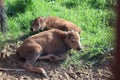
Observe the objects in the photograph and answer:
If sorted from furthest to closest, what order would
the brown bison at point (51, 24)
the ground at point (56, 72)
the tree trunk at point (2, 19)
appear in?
the brown bison at point (51, 24) → the tree trunk at point (2, 19) → the ground at point (56, 72)

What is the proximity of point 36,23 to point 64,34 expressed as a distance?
0.78 metres

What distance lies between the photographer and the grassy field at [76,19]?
4844mm

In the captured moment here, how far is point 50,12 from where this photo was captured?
21.2ft

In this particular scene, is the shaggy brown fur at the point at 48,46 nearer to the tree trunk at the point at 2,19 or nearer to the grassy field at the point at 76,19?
the grassy field at the point at 76,19

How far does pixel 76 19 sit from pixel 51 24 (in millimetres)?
704

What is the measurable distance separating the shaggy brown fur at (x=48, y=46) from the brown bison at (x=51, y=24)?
0.58 metres

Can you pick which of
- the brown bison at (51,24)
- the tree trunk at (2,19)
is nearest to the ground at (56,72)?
the tree trunk at (2,19)

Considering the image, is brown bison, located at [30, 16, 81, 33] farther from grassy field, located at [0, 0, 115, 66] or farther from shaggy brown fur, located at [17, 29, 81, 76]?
shaggy brown fur, located at [17, 29, 81, 76]

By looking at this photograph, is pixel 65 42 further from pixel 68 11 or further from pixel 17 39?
pixel 68 11

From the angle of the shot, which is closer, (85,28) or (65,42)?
(65,42)

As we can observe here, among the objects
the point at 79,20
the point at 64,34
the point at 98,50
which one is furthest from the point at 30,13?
the point at 98,50

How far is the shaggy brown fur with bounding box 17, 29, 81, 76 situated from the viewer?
4645 millimetres

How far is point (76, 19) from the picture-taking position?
6.17 meters

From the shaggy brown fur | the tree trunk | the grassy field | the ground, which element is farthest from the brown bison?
the ground
